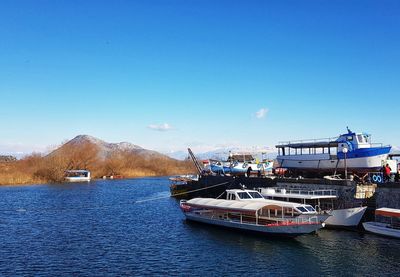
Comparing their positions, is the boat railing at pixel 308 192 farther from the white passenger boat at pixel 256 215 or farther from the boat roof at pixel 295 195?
the white passenger boat at pixel 256 215

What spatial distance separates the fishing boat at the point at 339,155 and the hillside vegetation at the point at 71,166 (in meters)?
82.5

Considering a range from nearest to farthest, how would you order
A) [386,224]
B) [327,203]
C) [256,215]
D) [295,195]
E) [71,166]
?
[386,224] < [256,215] < [327,203] < [295,195] < [71,166]

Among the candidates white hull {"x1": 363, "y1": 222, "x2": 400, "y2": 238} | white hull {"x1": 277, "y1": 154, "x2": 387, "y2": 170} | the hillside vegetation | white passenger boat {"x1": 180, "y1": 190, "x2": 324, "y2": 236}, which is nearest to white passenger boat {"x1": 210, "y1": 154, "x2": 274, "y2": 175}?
white hull {"x1": 277, "y1": 154, "x2": 387, "y2": 170}

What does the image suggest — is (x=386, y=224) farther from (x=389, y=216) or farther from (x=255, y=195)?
(x=255, y=195)

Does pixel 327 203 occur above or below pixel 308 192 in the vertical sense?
below

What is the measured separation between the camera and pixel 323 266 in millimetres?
31594

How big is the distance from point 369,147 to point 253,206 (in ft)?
77.6

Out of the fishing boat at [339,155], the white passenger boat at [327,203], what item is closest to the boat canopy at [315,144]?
A: the fishing boat at [339,155]

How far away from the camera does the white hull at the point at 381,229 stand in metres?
38.8

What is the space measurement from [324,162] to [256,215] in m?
22.3

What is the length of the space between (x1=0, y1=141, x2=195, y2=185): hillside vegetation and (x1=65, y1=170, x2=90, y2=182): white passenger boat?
233 centimetres

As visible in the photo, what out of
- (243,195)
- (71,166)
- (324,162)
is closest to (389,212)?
(243,195)

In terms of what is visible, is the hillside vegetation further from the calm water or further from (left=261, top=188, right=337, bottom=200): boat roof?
(left=261, top=188, right=337, bottom=200): boat roof

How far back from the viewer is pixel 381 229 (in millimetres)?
40094
